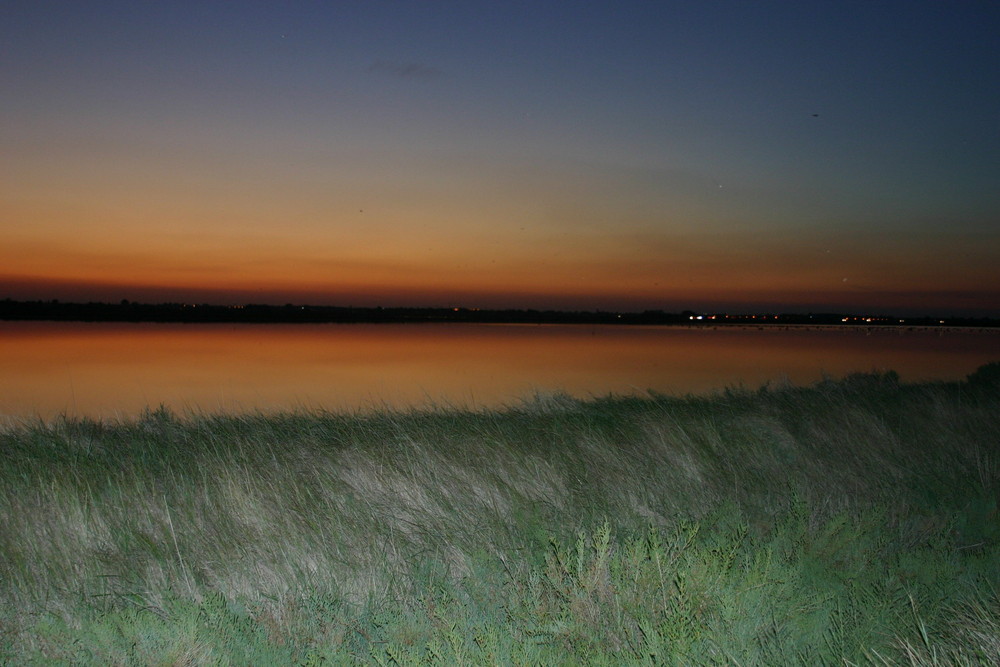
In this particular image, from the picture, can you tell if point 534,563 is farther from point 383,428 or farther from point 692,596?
point 383,428

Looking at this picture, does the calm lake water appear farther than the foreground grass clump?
Yes

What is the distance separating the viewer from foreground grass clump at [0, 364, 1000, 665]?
357 centimetres

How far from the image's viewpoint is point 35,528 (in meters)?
5.14

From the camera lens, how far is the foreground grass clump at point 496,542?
3572mm

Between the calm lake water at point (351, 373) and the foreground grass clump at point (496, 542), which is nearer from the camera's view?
the foreground grass clump at point (496, 542)

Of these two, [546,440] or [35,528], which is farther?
[546,440]

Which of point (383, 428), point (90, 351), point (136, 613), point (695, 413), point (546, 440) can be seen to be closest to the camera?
point (136, 613)

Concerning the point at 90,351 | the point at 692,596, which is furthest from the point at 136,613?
the point at 90,351

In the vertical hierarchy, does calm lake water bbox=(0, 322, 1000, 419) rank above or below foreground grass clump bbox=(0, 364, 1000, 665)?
below

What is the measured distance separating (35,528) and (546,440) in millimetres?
5084

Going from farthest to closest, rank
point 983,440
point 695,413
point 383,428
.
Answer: point 695,413, point 983,440, point 383,428

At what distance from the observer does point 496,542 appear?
17.6 feet

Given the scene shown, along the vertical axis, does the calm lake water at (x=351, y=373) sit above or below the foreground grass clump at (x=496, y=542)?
below

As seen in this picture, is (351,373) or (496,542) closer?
(496,542)
